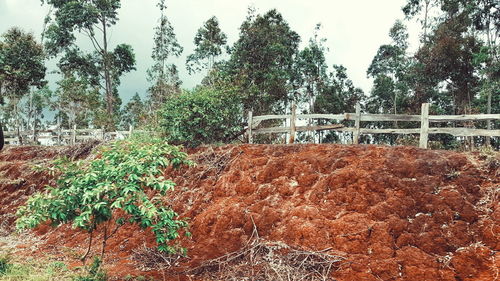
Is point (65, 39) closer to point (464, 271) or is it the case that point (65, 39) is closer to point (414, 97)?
point (414, 97)

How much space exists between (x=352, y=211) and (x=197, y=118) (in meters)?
5.82

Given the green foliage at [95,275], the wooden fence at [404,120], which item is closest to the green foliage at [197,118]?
the wooden fence at [404,120]

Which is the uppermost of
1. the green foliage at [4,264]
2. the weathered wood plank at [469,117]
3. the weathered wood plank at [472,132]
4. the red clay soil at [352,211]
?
the weathered wood plank at [469,117]

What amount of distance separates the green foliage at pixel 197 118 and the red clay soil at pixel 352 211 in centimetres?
219

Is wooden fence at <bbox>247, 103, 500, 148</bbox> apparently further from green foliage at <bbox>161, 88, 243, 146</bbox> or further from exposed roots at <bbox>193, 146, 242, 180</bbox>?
exposed roots at <bbox>193, 146, 242, 180</bbox>

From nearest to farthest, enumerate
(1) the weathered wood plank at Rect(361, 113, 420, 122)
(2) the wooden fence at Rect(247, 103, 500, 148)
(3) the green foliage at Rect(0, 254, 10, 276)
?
1. (3) the green foliage at Rect(0, 254, 10, 276)
2. (2) the wooden fence at Rect(247, 103, 500, 148)
3. (1) the weathered wood plank at Rect(361, 113, 420, 122)

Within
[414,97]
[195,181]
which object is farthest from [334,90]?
[195,181]

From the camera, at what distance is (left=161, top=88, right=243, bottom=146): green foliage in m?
10.3

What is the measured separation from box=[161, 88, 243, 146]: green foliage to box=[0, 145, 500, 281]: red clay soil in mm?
2191

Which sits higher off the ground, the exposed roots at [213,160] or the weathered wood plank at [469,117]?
the weathered wood plank at [469,117]

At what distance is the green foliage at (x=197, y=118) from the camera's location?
10281 mm

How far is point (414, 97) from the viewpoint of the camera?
22000mm

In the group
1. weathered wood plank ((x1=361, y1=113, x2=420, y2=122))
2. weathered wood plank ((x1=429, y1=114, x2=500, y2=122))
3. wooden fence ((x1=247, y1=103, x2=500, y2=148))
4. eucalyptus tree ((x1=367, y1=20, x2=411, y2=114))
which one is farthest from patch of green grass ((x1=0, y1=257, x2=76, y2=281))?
eucalyptus tree ((x1=367, y1=20, x2=411, y2=114))

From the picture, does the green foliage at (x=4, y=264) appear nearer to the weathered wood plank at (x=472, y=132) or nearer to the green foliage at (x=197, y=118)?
the green foliage at (x=197, y=118)
